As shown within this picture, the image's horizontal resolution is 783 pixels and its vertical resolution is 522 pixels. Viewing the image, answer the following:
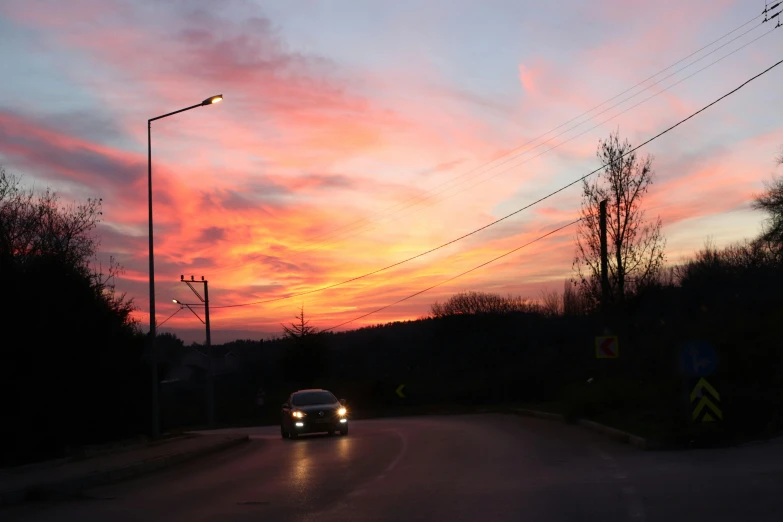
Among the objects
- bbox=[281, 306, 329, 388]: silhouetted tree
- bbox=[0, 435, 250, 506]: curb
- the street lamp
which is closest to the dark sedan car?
the street lamp

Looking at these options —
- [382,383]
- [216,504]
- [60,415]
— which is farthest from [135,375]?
[382,383]

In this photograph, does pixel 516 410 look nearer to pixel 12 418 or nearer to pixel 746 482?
pixel 12 418

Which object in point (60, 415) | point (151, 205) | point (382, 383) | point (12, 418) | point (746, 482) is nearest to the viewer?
point (746, 482)

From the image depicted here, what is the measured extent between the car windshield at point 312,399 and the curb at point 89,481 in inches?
354

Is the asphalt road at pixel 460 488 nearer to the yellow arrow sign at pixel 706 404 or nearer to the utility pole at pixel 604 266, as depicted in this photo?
the yellow arrow sign at pixel 706 404

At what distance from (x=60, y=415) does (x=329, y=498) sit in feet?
35.6

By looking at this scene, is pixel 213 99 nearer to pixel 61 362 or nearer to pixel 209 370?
pixel 61 362

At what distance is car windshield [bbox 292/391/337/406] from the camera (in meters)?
29.7

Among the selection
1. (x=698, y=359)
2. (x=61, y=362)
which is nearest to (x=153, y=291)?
(x=61, y=362)

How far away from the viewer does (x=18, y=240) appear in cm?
3681

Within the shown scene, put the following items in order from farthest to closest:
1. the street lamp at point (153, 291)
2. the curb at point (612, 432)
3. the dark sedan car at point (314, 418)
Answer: the dark sedan car at point (314, 418) → the street lamp at point (153, 291) → the curb at point (612, 432)

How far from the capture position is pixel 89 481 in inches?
579

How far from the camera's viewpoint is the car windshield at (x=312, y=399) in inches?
1169

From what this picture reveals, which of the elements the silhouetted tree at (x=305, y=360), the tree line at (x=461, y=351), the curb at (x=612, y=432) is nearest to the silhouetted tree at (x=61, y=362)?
the tree line at (x=461, y=351)
